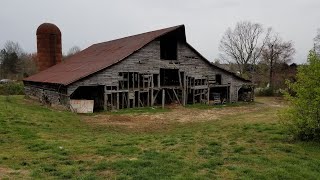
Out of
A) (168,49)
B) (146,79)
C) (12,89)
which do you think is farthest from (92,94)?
(12,89)

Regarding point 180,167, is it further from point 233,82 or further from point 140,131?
point 233,82

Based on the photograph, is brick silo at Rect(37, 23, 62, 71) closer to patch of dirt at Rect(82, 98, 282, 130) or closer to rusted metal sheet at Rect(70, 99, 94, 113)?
rusted metal sheet at Rect(70, 99, 94, 113)

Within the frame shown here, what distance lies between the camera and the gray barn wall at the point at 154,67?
25.4 meters

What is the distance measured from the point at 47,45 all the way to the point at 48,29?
5.91 ft

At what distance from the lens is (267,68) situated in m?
65.5

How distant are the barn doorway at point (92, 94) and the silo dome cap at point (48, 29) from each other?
1510cm

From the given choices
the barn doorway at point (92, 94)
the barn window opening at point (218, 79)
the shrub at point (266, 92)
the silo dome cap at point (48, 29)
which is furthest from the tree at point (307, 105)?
the shrub at point (266, 92)

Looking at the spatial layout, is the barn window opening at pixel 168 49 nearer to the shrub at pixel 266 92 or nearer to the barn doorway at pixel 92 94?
the barn doorway at pixel 92 94

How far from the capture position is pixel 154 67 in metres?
28.9

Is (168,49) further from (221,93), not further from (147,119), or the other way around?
(147,119)

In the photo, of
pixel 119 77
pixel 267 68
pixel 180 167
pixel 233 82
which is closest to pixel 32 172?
pixel 180 167

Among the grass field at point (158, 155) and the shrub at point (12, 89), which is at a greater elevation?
the shrub at point (12, 89)

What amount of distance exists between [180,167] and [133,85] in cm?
1932

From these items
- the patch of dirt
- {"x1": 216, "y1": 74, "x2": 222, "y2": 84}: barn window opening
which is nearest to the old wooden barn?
{"x1": 216, "y1": 74, "x2": 222, "y2": 84}: barn window opening
